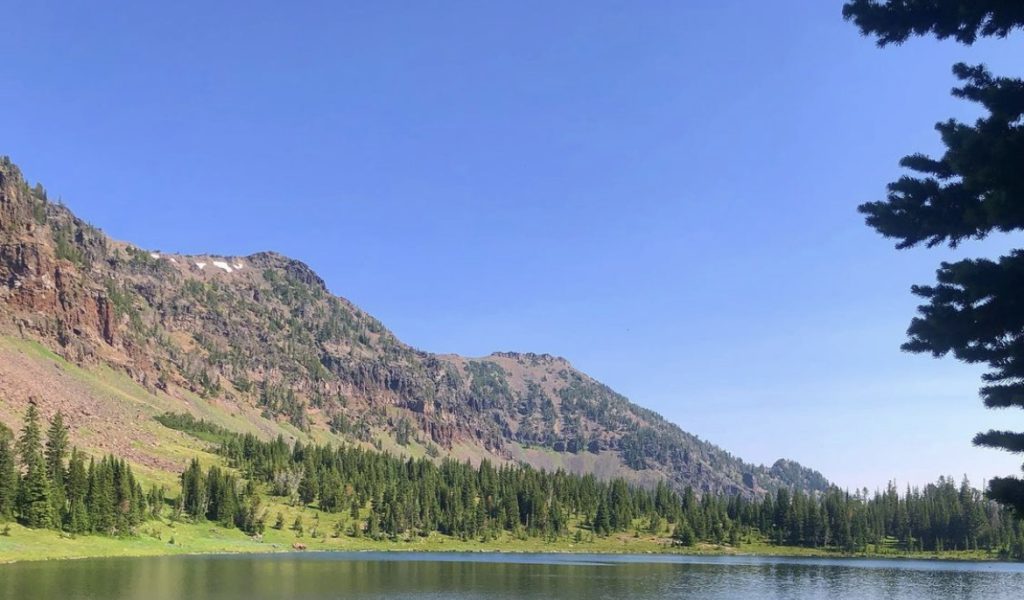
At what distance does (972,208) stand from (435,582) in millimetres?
90349

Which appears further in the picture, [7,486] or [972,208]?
[7,486]


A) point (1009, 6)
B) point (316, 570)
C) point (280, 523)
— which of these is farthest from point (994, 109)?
point (280, 523)

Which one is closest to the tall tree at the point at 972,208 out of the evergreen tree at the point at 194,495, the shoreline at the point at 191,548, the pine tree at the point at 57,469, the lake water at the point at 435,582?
the lake water at the point at 435,582

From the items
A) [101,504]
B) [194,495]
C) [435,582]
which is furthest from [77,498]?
[435,582]

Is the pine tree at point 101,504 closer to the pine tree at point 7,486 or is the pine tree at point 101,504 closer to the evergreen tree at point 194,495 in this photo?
the pine tree at point 7,486

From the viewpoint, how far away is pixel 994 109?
550 inches

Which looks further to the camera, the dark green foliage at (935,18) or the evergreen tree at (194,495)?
the evergreen tree at (194,495)

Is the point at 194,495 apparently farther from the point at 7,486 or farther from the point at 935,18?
the point at 935,18

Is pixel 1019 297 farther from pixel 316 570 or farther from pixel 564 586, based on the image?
pixel 316 570

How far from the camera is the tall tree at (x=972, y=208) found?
13.2 metres

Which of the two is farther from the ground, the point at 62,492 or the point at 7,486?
the point at 7,486

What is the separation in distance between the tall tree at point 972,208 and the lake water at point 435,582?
66.4 metres

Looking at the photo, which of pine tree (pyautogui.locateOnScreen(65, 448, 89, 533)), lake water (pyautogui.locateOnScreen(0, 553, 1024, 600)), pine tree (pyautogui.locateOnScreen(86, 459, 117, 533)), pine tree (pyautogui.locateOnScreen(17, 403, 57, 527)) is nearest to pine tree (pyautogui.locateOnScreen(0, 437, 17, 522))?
pine tree (pyautogui.locateOnScreen(17, 403, 57, 527))

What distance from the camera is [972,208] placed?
559 inches
